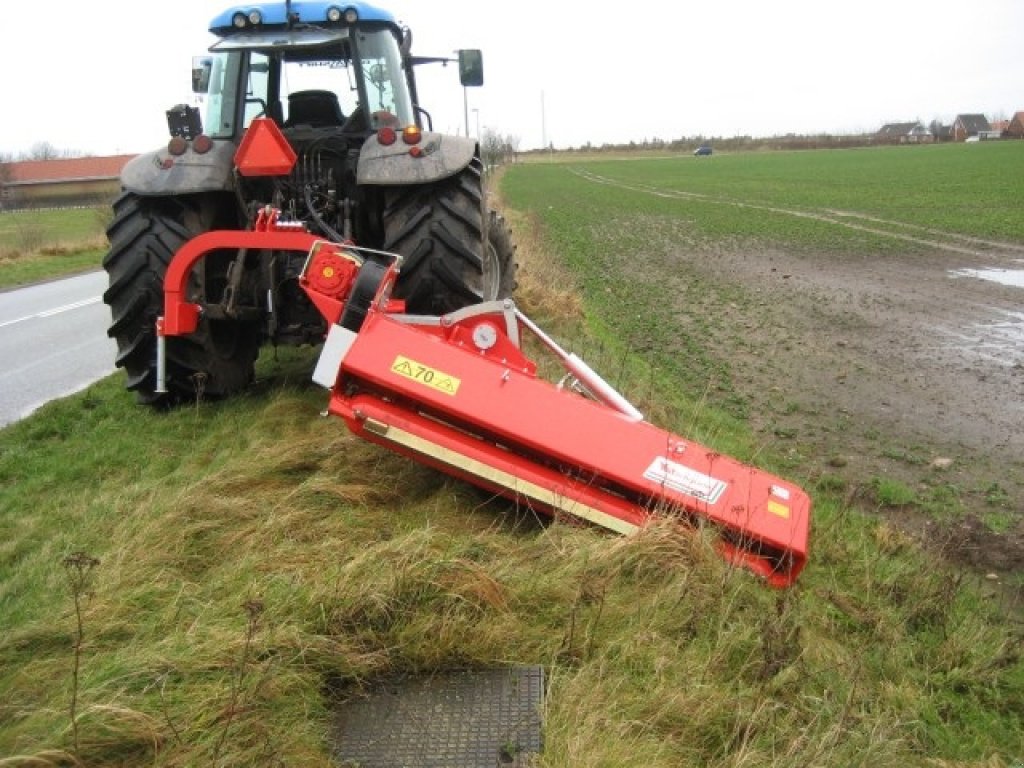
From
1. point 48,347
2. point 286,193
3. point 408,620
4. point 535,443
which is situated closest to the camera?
point 408,620

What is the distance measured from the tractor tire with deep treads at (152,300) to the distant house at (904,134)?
8932 cm

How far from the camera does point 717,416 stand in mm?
6262

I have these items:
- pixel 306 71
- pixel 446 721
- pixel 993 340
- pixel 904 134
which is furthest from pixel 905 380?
pixel 904 134

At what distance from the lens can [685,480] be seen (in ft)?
11.5

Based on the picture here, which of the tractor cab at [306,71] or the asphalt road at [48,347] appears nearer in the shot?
the tractor cab at [306,71]

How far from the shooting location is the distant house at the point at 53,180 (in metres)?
59.2

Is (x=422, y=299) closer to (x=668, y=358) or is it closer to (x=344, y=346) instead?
(x=344, y=346)

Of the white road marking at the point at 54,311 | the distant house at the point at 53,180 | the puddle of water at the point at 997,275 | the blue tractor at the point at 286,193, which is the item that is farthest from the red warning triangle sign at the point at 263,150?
the distant house at the point at 53,180

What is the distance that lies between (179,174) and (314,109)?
1361 millimetres

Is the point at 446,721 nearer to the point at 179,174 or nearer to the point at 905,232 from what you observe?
the point at 179,174

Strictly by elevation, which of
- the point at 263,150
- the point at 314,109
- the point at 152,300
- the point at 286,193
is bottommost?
the point at 152,300

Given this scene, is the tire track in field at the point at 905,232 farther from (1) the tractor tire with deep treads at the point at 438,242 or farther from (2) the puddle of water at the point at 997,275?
(1) the tractor tire with deep treads at the point at 438,242

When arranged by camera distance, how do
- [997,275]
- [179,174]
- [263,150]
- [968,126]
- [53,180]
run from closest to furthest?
[263,150] → [179,174] → [997,275] → [53,180] → [968,126]

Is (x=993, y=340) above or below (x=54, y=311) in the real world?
below
